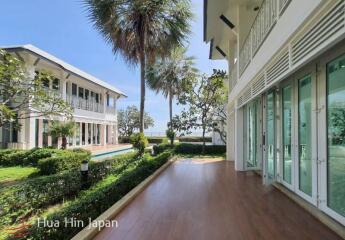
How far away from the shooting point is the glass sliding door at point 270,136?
323 inches

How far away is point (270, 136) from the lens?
8.38m

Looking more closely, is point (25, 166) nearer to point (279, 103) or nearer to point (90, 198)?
point (90, 198)

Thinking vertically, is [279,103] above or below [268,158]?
above

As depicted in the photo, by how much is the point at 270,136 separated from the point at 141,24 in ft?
23.0

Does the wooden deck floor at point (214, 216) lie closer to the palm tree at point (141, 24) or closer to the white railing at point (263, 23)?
the white railing at point (263, 23)

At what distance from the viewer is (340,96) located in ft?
15.0

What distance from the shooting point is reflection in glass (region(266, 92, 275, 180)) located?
27.0 ft

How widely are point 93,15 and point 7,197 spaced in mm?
8350

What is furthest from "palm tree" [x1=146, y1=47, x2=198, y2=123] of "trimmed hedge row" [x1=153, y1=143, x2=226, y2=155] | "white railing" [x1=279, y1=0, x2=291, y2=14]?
"white railing" [x1=279, y1=0, x2=291, y2=14]

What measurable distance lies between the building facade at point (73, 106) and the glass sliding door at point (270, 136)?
308 inches

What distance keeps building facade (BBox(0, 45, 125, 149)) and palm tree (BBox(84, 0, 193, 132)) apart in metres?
2.98

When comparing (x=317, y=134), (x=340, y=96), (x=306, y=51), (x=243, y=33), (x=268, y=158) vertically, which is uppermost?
(x=243, y=33)

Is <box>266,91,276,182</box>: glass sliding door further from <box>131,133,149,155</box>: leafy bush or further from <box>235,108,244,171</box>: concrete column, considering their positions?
<box>131,133,149,155</box>: leafy bush

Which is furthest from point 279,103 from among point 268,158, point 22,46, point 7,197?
point 22,46
